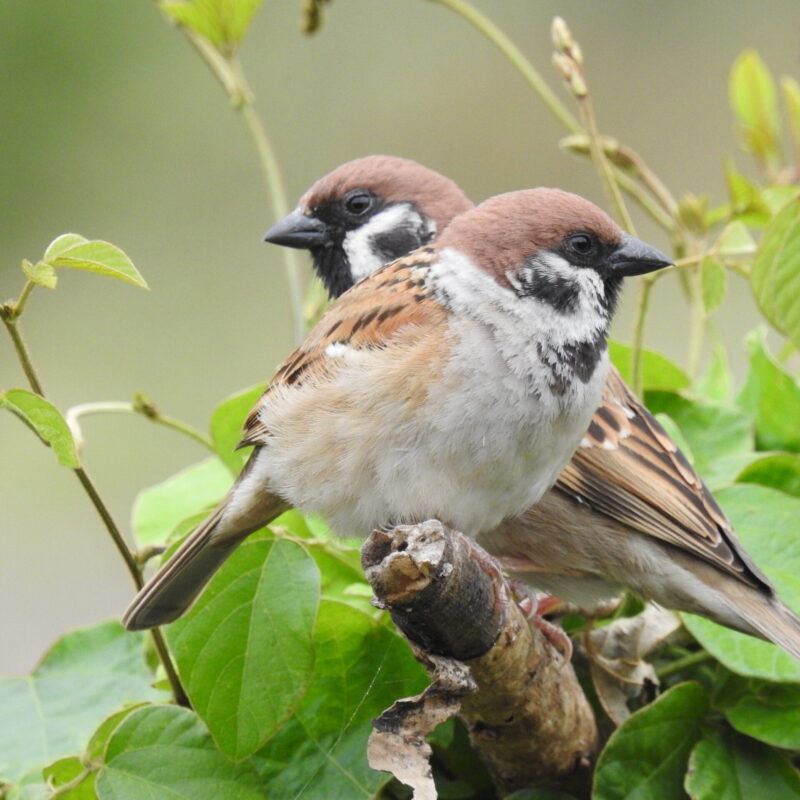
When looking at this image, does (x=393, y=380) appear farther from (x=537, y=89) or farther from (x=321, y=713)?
(x=537, y=89)

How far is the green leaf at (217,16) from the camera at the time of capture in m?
1.91

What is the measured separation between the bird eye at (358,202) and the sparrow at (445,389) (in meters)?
0.58

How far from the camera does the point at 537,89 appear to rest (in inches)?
81.7

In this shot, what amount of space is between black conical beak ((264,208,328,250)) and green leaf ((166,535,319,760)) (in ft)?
2.62

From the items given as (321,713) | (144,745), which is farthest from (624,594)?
(144,745)

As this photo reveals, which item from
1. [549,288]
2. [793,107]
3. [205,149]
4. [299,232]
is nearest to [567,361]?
[549,288]

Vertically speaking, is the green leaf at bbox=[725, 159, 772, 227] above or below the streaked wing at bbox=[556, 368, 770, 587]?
above

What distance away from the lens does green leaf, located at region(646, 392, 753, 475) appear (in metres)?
1.80

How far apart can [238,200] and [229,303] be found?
1.65 ft

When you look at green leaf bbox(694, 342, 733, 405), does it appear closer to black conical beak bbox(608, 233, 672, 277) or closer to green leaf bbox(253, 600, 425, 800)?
black conical beak bbox(608, 233, 672, 277)

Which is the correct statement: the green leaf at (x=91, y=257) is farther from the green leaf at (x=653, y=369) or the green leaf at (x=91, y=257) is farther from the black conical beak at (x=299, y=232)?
the black conical beak at (x=299, y=232)

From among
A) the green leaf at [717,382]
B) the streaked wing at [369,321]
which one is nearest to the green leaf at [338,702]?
the streaked wing at [369,321]

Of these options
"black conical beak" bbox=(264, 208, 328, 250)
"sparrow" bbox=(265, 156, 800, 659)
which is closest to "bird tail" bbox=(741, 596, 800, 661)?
"sparrow" bbox=(265, 156, 800, 659)

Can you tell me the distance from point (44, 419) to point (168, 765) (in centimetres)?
39
